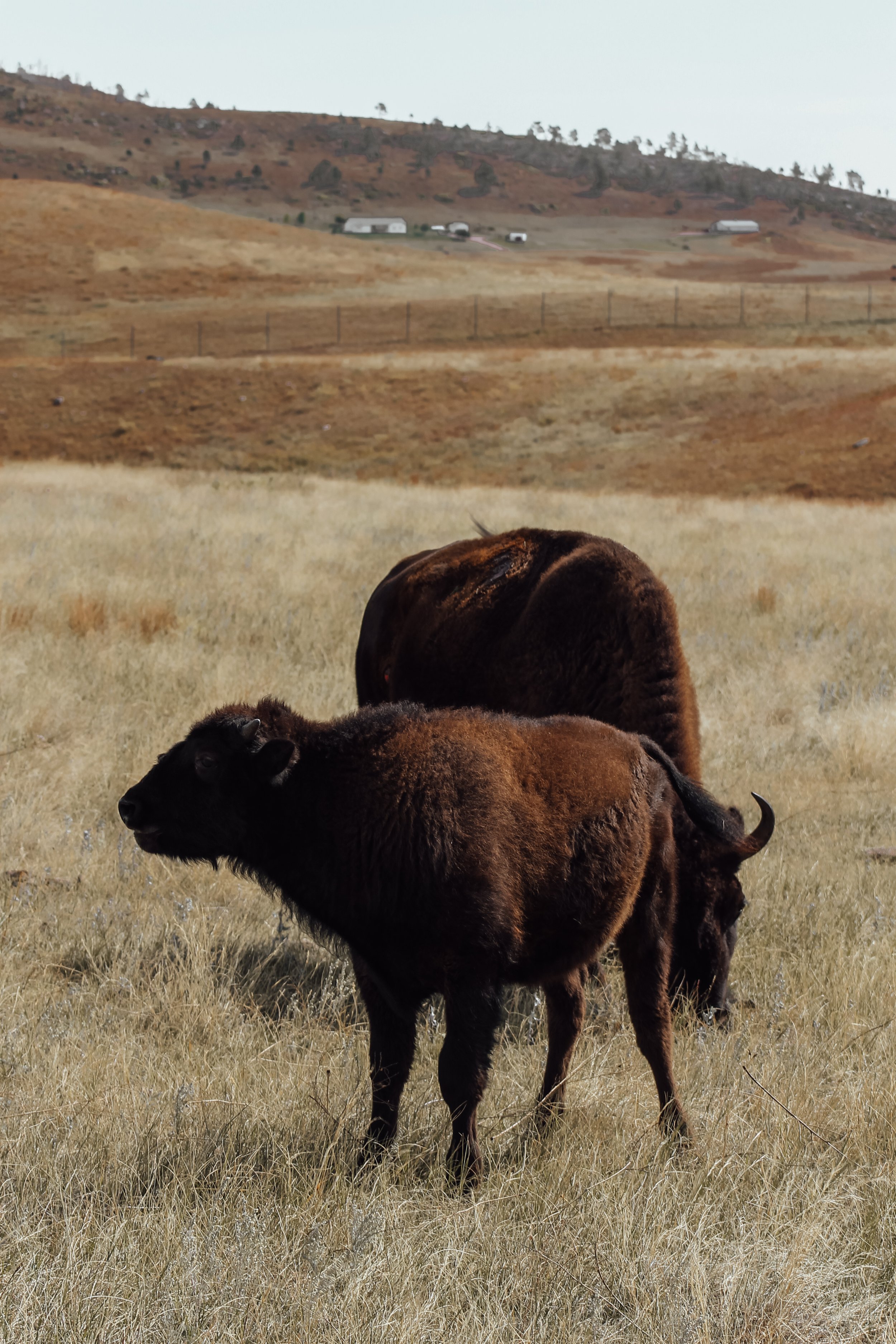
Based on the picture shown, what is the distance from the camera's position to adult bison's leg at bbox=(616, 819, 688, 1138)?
11.2 ft

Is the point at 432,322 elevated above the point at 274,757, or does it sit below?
above

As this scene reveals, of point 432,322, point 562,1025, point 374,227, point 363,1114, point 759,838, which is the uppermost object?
point 374,227

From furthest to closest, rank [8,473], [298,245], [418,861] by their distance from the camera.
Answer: [298,245] → [8,473] → [418,861]

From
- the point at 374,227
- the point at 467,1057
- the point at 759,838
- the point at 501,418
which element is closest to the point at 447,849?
the point at 467,1057

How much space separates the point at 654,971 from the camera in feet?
11.3

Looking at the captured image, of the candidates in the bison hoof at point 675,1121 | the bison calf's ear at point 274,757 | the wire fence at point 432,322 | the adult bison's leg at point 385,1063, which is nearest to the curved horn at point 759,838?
the bison hoof at point 675,1121

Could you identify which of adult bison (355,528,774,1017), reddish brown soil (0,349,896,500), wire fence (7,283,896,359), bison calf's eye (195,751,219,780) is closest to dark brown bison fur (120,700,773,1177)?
bison calf's eye (195,751,219,780)

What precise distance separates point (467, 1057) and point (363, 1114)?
64 cm

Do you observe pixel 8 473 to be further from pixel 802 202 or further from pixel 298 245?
pixel 802 202

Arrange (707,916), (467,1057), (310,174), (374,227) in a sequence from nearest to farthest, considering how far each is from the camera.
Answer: (467,1057) < (707,916) < (374,227) < (310,174)

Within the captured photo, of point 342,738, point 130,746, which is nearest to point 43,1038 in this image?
point 342,738

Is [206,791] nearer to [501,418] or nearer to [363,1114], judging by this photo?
[363,1114]

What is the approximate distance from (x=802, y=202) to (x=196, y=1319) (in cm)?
20044

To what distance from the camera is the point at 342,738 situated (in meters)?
3.30
